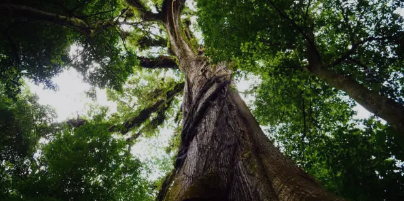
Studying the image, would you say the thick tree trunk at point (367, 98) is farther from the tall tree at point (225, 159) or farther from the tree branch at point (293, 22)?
the tall tree at point (225, 159)

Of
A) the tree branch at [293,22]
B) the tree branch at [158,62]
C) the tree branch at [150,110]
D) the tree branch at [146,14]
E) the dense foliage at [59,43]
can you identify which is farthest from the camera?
the tree branch at [150,110]

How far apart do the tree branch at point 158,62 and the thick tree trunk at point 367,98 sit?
332 inches

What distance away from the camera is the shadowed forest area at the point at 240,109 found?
359 centimetres

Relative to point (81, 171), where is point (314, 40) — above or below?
above

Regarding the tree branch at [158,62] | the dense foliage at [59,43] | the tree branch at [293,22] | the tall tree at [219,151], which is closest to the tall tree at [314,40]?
the tree branch at [293,22]

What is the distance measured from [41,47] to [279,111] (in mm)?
6580

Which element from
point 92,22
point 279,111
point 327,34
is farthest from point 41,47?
point 327,34

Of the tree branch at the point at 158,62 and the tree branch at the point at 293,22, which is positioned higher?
the tree branch at the point at 158,62

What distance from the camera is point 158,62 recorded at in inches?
501

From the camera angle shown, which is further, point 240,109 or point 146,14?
point 146,14

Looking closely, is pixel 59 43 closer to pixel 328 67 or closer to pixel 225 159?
pixel 225 159

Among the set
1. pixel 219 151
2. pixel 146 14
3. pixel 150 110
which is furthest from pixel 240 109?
pixel 150 110

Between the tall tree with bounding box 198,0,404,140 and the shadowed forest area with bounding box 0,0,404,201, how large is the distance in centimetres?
2

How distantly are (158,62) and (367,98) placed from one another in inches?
399
